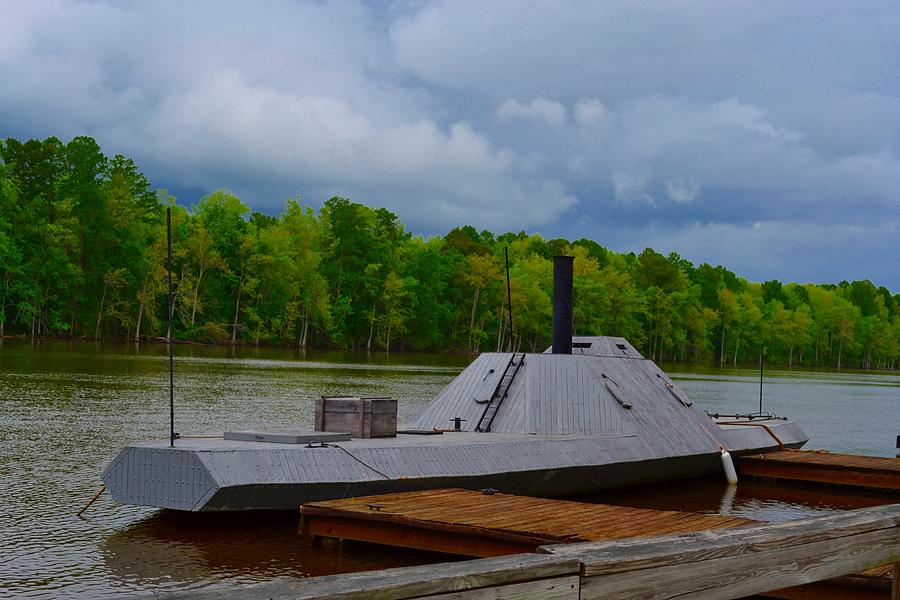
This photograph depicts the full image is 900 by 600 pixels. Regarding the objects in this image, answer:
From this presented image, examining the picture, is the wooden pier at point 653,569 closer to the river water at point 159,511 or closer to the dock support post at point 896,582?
the dock support post at point 896,582

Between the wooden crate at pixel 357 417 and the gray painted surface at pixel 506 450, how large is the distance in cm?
35

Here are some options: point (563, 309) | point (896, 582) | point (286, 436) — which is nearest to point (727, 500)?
point (563, 309)

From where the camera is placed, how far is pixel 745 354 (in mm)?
161125

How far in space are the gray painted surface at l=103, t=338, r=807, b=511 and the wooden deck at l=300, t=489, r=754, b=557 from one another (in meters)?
0.96

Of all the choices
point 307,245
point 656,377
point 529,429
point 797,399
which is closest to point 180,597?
point 529,429

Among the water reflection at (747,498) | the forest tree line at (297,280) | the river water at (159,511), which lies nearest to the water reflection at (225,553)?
the river water at (159,511)

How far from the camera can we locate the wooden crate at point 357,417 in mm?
18234

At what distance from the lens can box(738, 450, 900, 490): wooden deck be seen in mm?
24109

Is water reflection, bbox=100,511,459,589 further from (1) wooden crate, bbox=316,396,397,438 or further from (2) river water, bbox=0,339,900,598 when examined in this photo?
(1) wooden crate, bbox=316,396,397,438

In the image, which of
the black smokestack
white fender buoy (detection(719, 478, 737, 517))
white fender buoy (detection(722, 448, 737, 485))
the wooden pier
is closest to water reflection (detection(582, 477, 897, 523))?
white fender buoy (detection(719, 478, 737, 517))

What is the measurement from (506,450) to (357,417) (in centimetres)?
255

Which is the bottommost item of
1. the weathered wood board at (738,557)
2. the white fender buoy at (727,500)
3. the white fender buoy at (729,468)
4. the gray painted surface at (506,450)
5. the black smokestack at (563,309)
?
the white fender buoy at (727,500)

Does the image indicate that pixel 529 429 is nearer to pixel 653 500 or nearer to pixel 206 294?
pixel 653 500

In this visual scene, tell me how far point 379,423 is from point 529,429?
3.70 metres
